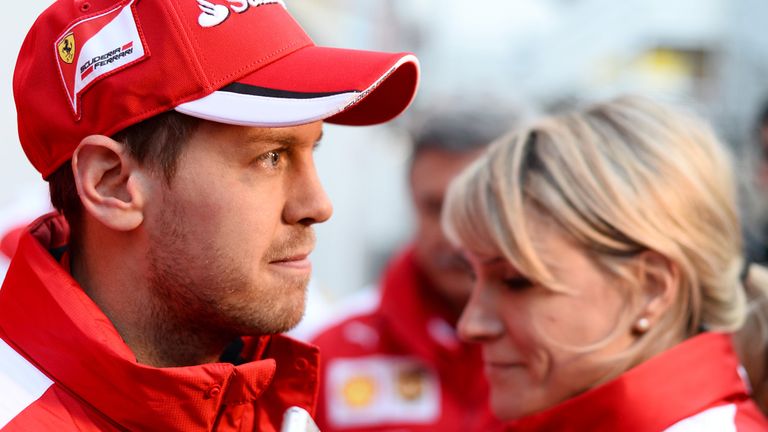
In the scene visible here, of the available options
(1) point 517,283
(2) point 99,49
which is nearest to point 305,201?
(2) point 99,49

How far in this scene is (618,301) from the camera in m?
2.07

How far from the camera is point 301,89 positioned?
1.67 meters

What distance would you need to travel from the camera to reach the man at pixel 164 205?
1.57 metres

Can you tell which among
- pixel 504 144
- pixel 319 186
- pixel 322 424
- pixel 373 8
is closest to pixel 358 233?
pixel 373 8

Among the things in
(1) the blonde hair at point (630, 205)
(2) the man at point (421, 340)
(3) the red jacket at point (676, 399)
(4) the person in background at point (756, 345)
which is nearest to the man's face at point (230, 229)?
(1) the blonde hair at point (630, 205)

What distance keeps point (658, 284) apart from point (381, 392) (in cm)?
129

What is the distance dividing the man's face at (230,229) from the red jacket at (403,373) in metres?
1.38

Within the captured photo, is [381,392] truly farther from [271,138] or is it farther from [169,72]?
[169,72]

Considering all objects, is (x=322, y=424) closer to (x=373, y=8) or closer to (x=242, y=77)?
→ (x=242, y=77)

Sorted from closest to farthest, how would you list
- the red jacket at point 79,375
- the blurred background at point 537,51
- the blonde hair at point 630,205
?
the red jacket at point 79,375
the blonde hair at point 630,205
the blurred background at point 537,51

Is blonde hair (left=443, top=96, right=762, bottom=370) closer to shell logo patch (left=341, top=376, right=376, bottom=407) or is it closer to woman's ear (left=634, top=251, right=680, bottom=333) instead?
woman's ear (left=634, top=251, right=680, bottom=333)

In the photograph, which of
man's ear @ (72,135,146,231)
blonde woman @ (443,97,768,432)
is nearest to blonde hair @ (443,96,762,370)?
blonde woman @ (443,97,768,432)

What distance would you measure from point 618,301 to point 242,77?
973 millimetres

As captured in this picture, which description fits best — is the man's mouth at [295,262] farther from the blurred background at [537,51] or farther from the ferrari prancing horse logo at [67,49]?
the blurred background at [537,51]
